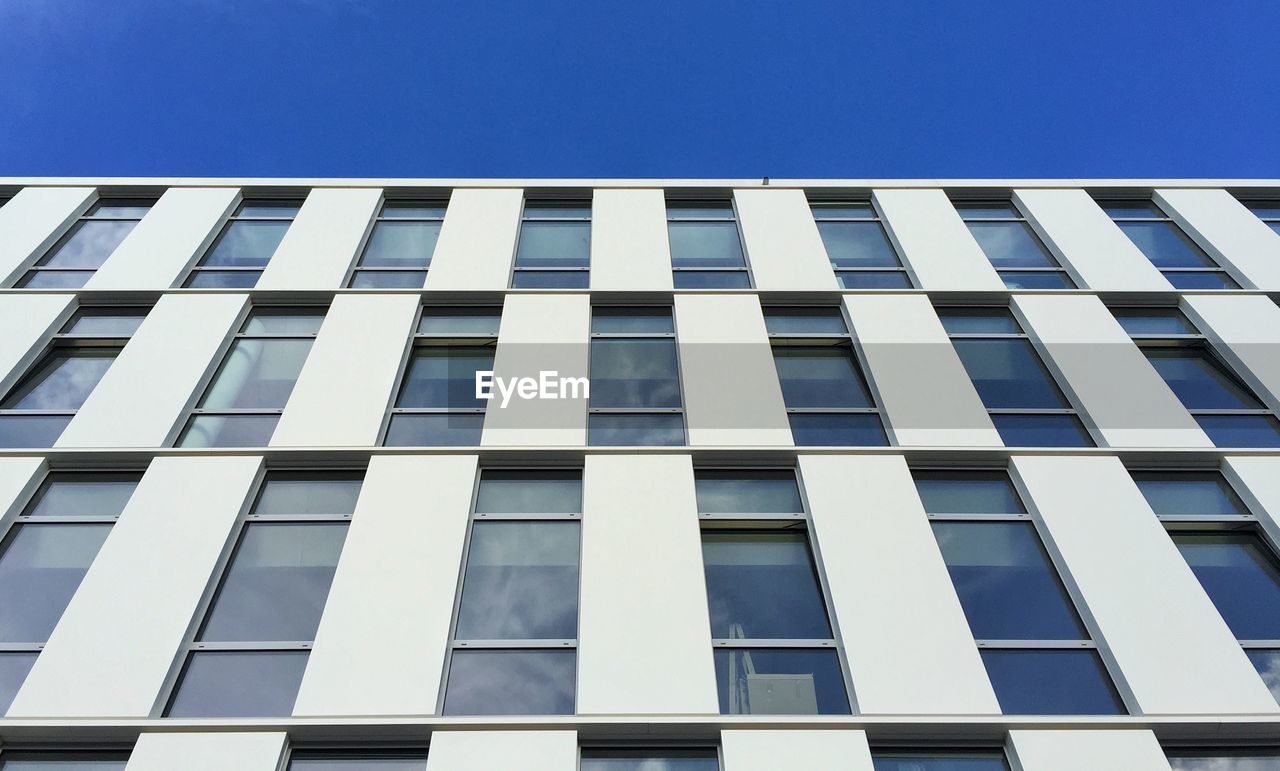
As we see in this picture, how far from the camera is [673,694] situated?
7844 mm

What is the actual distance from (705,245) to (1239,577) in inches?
316

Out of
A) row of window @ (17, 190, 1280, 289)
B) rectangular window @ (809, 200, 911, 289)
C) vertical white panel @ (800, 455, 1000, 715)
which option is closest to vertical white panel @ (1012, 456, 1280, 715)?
vertical white panel @ (800, 455, 1000, 715)

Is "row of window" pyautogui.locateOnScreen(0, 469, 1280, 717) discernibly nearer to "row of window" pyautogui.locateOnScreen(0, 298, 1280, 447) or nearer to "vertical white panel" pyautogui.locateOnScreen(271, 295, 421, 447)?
"vertical white panel" pyautogui.locateOnScreen(271, 295, 421, 447)

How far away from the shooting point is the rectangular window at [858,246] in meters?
13.8

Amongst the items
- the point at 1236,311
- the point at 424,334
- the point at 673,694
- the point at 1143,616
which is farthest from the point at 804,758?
the point at 1236,311

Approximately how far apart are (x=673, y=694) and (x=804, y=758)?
3.61 feet

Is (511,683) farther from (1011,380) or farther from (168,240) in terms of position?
(168,240)

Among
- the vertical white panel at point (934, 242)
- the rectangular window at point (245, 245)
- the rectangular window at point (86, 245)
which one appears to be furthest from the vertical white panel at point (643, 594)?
the rectangular window at point (86, 245)

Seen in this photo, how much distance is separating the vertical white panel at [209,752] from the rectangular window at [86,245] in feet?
26.8

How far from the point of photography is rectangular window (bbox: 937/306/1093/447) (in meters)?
11.1

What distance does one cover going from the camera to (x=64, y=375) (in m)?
11.8

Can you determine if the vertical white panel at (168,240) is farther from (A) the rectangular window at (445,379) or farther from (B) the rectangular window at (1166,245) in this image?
(B) the rectangular window at (1166,245)

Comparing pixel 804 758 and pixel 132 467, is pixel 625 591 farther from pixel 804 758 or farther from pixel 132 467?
pixel 132 467

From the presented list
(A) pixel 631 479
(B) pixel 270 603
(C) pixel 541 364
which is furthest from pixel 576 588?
(C) pixel 541 364
